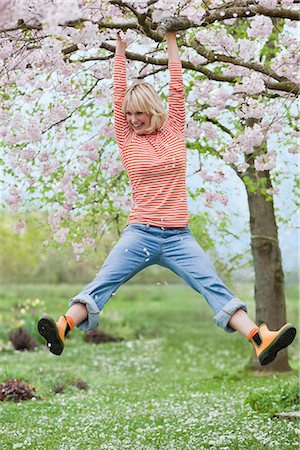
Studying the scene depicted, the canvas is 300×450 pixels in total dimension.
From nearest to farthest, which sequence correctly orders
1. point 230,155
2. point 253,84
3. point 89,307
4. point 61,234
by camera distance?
point 89,307
point 253,84
point 230,155
point 61,234

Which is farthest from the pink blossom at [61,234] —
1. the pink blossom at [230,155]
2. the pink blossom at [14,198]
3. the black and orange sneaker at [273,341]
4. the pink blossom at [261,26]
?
the black and orange sneaker at [273,341]

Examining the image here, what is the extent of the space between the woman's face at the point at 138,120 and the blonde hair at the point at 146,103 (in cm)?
3

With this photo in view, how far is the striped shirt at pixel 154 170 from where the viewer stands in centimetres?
516

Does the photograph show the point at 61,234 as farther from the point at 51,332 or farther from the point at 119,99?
the point at 51,332

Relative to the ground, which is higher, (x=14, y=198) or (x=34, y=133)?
(x=34, y=133)

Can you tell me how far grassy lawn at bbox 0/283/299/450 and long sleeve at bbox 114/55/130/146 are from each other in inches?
98.3

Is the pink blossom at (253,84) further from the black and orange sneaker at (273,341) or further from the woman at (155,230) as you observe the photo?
the black and orange sneaker at (273,341)

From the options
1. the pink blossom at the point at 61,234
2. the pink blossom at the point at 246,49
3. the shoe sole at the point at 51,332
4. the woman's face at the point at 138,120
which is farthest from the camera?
the pink blossom at the point at 61,234

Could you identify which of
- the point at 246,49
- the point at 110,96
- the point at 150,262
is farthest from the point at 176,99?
the point at 110,96

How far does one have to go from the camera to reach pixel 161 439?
6977 millimetres

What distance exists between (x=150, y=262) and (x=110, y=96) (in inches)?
124

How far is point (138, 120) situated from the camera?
532 cm

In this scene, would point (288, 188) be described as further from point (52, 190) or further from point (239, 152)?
point (239, 152)

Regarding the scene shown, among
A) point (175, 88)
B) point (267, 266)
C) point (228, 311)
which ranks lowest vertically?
point (228, 311)
